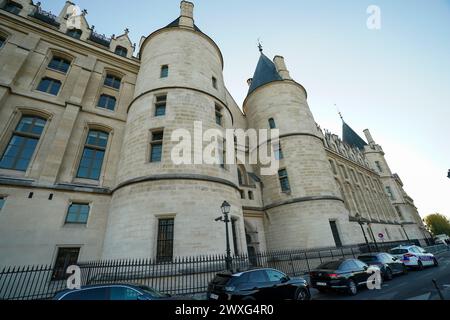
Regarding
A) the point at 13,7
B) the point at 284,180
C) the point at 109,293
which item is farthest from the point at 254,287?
the point at 13,7

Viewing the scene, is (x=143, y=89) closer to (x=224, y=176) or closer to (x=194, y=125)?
(x=194, y=125)

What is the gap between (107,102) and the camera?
15.5 metres

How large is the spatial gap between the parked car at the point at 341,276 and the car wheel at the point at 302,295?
1.40m

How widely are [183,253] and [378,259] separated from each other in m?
10.2

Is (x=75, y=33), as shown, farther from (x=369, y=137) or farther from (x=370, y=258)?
(x=369, y=137)

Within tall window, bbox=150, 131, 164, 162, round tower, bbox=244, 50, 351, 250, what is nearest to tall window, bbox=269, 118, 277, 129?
round tower, bbox=244, 50, 351, 250

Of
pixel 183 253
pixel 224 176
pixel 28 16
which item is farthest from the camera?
pixel 28 16

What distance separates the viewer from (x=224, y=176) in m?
11.9

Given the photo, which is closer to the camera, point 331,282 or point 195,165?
point 331,282

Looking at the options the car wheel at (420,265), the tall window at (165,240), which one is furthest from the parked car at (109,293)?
the car wheel at (420,265)

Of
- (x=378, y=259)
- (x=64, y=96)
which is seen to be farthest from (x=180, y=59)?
(x=378, y=259)

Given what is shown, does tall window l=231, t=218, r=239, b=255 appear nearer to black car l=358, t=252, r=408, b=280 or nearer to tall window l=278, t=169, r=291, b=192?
black car l=358, t=252, r=408, b=280

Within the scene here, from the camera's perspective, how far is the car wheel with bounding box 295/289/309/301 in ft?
22.3

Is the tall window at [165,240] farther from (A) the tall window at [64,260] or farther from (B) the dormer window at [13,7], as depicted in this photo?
(B) the dormer window at [13,7]
